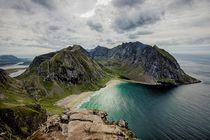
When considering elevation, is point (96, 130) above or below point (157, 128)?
above

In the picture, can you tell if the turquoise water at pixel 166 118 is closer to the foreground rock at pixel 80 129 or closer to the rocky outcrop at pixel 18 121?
the foreground rock at pixel 80 129

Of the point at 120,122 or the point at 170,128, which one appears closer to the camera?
the point at 120,122

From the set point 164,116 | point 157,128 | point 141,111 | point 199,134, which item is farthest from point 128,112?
point 199,134

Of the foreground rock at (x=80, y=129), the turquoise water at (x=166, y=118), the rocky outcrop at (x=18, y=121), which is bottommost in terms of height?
the turquoise water at (x=166, y=118)

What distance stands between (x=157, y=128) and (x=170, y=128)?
8.08 metres

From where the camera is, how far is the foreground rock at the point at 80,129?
6375cm

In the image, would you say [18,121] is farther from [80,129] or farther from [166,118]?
[166,118]

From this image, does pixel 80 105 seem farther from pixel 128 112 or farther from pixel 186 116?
pixel 186 116

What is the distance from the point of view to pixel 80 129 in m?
67.7

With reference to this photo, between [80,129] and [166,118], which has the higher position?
[80,129]

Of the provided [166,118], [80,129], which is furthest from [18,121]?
[166,118]

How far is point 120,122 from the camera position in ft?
276

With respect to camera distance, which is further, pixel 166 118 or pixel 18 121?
pixel 166 118

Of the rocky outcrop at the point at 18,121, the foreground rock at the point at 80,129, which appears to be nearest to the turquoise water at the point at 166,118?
the foreground rock at the point at 80,129
